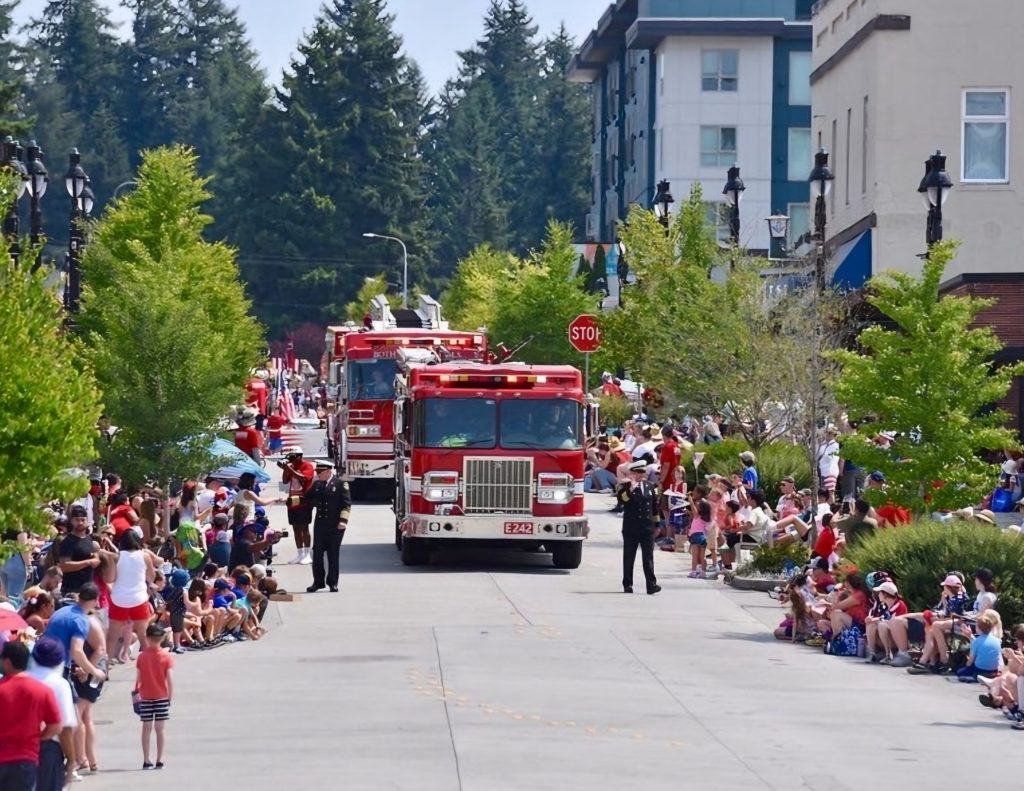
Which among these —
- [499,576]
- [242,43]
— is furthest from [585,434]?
[242,43]

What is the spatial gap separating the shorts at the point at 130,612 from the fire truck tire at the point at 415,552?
9919mm

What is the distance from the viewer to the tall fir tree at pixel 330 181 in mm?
126875

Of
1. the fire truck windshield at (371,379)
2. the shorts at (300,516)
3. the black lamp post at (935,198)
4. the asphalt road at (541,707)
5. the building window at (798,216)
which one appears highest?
the building window at (798,216)

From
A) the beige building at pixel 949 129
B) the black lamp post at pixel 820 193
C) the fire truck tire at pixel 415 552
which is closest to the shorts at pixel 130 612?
the fire truck tire at pixel 415 552

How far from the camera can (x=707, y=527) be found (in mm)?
32375

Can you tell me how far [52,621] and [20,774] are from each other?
4064 millimetres

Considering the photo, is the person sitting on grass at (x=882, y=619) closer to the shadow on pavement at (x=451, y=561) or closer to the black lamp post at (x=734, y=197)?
the shadow on pavement at (x=451, y=561)

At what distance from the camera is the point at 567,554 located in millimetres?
Answer: 32125

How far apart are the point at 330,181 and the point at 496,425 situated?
98468mm

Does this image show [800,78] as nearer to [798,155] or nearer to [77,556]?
[798,155]

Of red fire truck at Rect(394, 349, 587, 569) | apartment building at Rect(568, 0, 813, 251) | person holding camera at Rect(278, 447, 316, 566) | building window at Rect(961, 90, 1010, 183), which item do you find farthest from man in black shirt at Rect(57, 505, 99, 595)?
apartment building at Rect(568, 0, 813, 251)

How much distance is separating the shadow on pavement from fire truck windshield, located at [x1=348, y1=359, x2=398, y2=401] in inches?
275

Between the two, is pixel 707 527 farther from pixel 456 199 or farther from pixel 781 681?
pixel 456 199

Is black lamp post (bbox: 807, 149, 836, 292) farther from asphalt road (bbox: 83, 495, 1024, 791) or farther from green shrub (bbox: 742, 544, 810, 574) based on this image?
asphalt road (bbox: 83, 495, 1024, 791)
